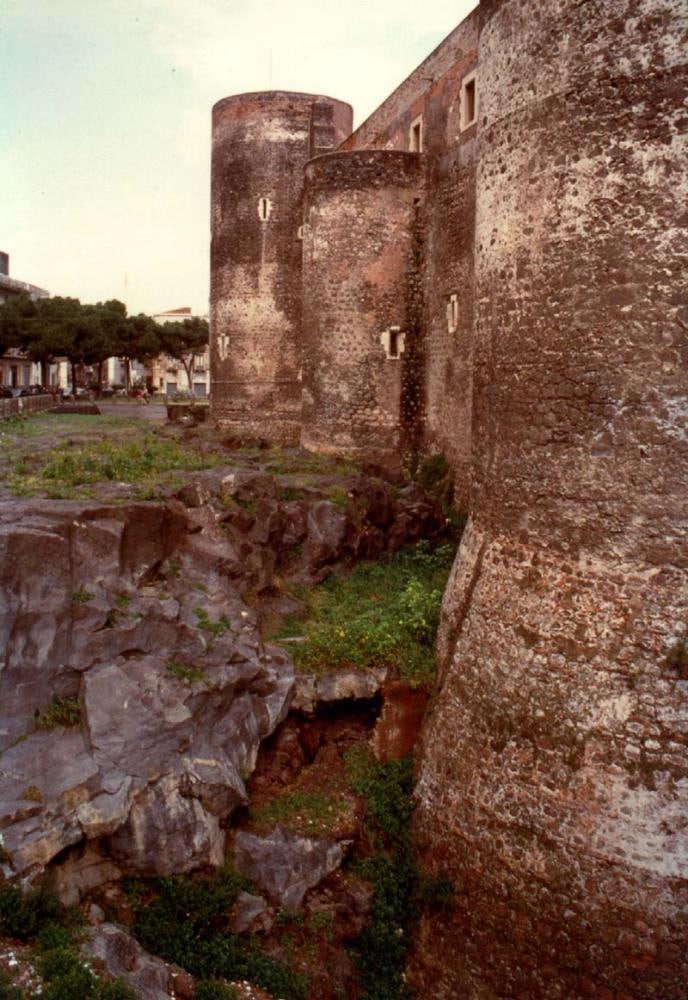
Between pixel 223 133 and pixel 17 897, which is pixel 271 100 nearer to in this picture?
pixel 223 133

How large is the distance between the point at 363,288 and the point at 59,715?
9.94 meters

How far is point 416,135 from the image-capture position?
16.0 metres

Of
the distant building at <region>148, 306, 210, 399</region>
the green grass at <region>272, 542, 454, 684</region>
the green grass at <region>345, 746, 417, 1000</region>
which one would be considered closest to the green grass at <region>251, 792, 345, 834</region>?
the green grass at <region>345, 746, 417, 1000</region>

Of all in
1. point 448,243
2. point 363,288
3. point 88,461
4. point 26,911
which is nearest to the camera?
point 26,911

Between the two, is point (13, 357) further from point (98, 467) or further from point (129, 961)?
point (129, 961)

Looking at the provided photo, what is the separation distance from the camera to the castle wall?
13531 millimetres

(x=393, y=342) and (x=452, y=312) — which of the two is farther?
(x=393, y=342)

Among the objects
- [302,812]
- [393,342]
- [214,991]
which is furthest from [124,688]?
[393,342]

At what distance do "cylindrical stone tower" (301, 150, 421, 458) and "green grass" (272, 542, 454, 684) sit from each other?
13.5ft

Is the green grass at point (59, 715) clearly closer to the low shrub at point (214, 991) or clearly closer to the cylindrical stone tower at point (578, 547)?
the low shrub at point (214, 991)

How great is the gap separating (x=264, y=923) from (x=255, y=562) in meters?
4.31

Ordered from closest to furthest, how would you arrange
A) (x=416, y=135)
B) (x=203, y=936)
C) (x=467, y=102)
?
(x=203, y=936) → (x=467, y=102) → (x=416, y=135)

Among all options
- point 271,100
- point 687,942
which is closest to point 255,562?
point 687,942

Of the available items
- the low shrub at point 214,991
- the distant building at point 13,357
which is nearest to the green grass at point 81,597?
the low shrub at point 214,991
